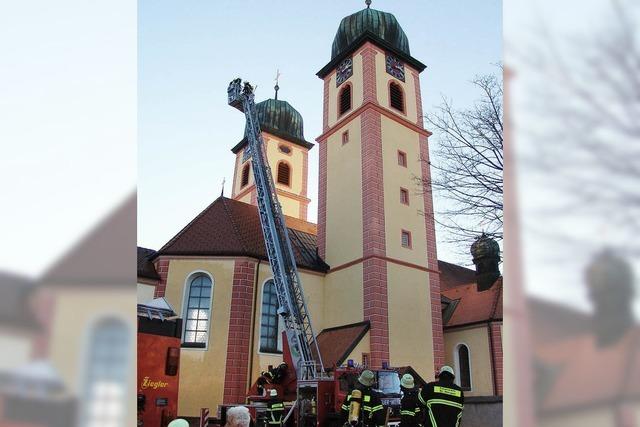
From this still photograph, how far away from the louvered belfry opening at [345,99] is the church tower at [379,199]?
0.21 ft

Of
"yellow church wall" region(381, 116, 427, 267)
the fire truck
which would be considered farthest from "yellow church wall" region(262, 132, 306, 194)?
"yellow church wall" region(381, 116, 427, 267)

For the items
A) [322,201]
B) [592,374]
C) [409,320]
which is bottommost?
[592,374]

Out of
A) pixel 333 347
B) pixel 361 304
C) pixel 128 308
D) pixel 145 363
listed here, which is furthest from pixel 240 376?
pixel 128 308

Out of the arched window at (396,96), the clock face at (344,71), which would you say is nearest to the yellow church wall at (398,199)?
the arched window at (396,96)

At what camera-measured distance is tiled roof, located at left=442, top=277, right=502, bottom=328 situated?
2416 cm

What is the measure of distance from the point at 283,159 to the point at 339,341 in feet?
71.2

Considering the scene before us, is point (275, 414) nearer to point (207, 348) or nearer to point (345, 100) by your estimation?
point (207, 348)

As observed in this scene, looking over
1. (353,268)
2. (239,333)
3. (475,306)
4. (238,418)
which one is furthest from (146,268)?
(238,418)

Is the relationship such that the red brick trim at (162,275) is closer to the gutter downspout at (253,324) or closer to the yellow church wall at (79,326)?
the gutter downspout at (253,324)

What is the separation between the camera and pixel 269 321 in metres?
21.5

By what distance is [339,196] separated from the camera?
84.1 ft

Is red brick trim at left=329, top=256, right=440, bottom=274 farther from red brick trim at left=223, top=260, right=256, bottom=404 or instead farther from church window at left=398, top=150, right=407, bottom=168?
church window at left=398, top=150, right=407, bottom=168

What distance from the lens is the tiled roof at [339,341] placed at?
19844 millimetres

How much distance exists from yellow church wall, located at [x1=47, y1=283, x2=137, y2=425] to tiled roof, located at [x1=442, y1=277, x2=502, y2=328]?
924 inches
